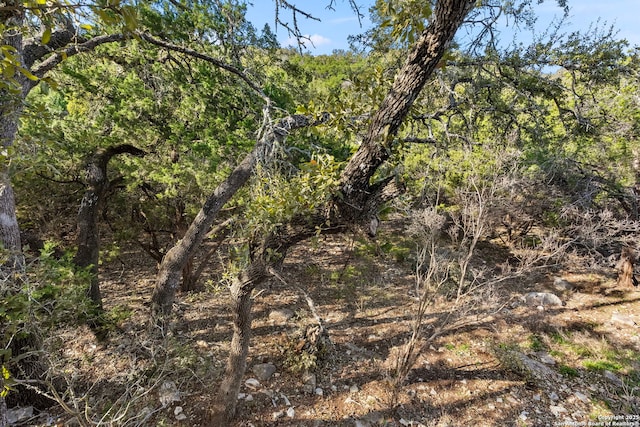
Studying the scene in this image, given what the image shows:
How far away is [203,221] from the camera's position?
3.31m

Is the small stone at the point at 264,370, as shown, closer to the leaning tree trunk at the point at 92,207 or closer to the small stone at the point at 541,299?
the leaning tree trunk at the point at 92,207

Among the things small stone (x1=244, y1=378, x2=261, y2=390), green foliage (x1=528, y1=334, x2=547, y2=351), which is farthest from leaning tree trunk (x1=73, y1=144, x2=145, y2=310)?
green foliage (x1=528, y1=334, x2=547, y2=351)

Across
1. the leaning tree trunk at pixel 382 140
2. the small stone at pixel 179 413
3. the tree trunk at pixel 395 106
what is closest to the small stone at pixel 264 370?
the small stone at pixel 179 413

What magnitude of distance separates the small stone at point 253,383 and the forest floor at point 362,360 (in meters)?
0.01

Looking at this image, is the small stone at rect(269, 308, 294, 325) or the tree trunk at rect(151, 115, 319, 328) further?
the small stone at rect(269, 308, 294, 325)

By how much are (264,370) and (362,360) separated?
1.47 metres

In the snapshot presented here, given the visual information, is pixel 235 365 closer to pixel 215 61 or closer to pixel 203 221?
pixel 203 221

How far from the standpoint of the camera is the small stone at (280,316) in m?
5.31

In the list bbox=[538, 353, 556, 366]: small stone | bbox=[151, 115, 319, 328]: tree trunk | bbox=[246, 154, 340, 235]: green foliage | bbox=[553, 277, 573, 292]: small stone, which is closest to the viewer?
bbox=[246, 154, 340, 235]: green foliage

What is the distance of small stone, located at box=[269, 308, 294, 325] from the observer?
5312 millimetres

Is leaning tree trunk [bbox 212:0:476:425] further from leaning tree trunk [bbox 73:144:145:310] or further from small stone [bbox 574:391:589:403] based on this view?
small stone [bbox 574:391:589:403]

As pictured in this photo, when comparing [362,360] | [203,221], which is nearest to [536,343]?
[362,360]

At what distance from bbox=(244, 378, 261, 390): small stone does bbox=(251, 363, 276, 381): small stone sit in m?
0.09

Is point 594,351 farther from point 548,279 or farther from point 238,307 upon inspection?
point 238,307
